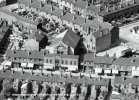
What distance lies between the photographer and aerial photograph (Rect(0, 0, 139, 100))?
115m

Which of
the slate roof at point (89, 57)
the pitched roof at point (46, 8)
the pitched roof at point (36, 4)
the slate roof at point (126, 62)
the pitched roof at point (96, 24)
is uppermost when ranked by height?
the pitched roof at point (36, 4)

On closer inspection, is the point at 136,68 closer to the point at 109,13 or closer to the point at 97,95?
the point at 97,95

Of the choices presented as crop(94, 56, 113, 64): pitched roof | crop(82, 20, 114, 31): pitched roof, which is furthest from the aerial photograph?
crop(82, 20, 114, 31): pitched roof

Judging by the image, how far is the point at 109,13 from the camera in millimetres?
152250

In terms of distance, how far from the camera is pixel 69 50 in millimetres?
128125

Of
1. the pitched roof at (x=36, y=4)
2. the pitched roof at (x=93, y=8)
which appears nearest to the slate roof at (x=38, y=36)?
the pitched roof at (x=36, y=4)

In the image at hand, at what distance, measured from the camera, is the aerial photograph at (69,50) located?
377 feet

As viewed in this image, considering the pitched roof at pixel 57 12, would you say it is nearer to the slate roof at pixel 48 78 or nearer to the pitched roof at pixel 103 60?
the pitched roof at pixel 103 60

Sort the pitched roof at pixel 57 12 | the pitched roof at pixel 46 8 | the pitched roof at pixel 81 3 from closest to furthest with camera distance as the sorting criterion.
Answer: the pitched roof at pixel 57 12 < the pitched roof at pixel 46 8 < the pitched roof at pixel 81 3

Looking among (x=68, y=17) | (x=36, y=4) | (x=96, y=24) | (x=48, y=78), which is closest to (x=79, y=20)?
(x=68, y=17)

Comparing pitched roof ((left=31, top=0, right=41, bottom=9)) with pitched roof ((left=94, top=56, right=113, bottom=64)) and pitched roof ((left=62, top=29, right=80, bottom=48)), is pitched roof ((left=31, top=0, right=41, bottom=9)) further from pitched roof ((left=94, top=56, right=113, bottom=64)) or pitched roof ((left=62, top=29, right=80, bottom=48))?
pitched roof ((left=94, top=56, right=113, bottom=64))

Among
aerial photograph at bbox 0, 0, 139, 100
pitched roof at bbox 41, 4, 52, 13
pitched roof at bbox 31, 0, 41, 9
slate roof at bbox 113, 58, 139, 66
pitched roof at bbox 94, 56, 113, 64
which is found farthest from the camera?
pitched roof at bbox 31, 0, 41, 9

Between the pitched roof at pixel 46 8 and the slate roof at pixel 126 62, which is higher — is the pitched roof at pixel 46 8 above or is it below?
above

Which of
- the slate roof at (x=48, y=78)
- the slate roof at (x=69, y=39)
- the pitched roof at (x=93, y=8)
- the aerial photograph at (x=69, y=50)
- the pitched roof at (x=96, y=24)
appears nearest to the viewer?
the aerial photograph at (x=69, y=50)
